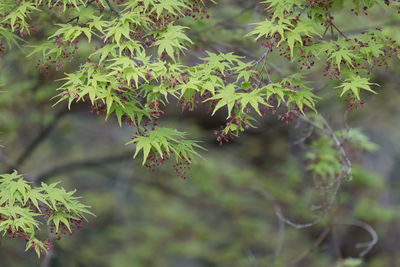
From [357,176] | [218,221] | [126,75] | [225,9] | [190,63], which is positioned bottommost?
[218,221]

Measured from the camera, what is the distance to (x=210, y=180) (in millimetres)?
8180

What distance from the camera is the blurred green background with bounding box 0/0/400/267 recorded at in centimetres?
655

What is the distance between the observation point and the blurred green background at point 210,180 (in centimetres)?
655

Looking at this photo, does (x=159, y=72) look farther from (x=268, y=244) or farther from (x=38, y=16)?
(x=268, y=244)

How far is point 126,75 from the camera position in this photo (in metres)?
3.01

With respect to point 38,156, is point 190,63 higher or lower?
higher

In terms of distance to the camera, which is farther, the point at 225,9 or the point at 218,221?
the point at 218,221

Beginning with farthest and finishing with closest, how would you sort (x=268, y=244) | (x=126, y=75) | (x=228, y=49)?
1. (x=268, y=244)
2. (x=228, y=49)
3. (x=126, y=75)

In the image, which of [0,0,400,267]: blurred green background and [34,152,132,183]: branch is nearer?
[0,0,400,267]: blurred green background

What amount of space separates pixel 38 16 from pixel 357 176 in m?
4.54

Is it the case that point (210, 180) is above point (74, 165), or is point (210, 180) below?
below

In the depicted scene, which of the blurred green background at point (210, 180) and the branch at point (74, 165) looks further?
the branch at point (74, 165)

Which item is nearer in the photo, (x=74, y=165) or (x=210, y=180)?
(x=74, y=165)

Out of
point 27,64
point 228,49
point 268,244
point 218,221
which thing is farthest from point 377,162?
point 27,64
